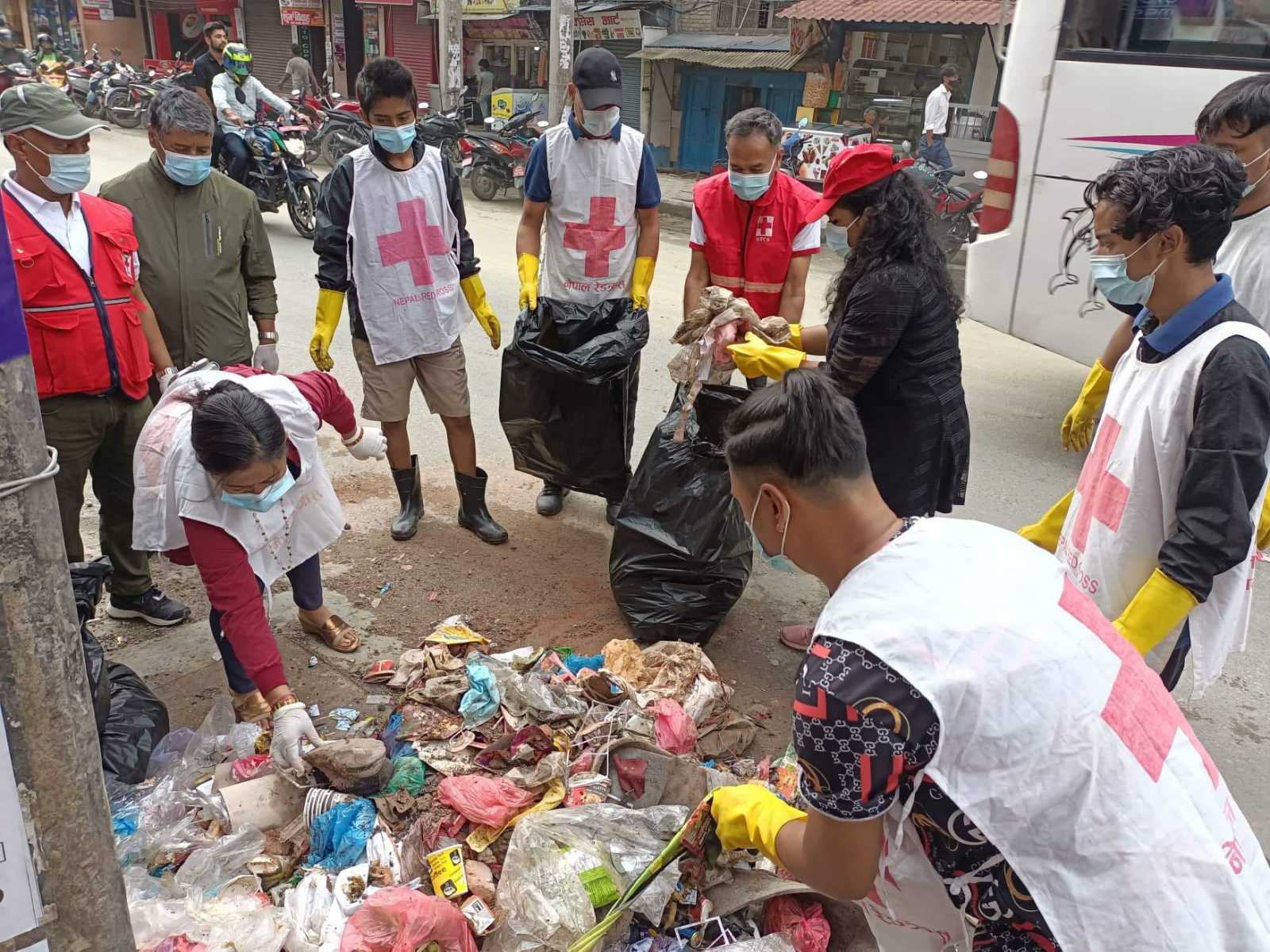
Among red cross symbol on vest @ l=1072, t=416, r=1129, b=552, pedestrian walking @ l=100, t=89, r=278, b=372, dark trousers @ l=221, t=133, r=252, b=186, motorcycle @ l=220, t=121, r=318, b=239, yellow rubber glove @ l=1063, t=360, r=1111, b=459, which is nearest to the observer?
red cross symbol on vest @ l=1072, t=416, r=1129, b=552

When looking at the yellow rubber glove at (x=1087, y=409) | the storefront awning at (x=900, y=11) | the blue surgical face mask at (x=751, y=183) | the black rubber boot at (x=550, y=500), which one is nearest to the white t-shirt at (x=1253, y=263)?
the yellow rubber glove at (x=1087, y=409)

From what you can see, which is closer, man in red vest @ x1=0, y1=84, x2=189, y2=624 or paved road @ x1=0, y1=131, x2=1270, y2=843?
man in red vest @ x1=0, y1=84, x2=189, y2=624

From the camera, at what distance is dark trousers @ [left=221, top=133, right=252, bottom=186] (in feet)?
24.7

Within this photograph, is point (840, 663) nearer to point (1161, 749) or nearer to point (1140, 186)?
point (1161, 749)

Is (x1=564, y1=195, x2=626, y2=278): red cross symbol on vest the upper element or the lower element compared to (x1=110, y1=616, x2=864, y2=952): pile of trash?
upper

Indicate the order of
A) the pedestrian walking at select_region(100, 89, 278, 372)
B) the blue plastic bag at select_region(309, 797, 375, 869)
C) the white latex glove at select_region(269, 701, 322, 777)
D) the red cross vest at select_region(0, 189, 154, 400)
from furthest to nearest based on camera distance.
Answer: the pedestrian walking at select_region(100, 89, 278, 372)
the red cross vest at select_region(0, 189, 154, 400)
the white latex glove at select_region(269, 701, 322, 777)
the blue plastic bag at select_region(309, 797, 375, 869)

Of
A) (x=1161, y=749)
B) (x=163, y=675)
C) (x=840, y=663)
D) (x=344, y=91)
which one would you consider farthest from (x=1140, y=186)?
(x=344, y=91)

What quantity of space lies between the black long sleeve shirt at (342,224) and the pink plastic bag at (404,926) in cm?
237

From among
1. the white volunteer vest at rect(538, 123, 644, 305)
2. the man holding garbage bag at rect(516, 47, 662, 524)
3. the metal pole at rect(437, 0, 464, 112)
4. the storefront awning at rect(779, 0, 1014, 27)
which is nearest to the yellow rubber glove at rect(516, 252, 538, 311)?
the man holding garbage bag at rect(516, 47, 662, 524)

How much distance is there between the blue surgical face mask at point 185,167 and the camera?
321 cm

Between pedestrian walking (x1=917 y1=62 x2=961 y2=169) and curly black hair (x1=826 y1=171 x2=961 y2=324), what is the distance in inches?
335

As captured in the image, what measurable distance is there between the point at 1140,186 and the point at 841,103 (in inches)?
523

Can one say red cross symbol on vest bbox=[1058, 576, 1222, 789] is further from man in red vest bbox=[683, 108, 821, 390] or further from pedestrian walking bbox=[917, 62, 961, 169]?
pedestrian walking bbox=[917, 62, 961, 169]

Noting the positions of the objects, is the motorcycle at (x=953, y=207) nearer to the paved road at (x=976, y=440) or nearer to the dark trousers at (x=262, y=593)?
the paved road at (x=976, y=440)
